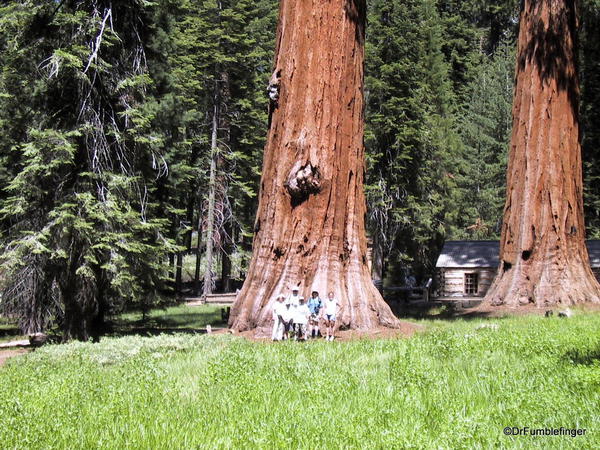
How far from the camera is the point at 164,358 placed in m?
8.34

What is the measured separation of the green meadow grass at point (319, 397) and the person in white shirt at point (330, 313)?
1.72m

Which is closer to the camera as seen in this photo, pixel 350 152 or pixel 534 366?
pixel 534 366

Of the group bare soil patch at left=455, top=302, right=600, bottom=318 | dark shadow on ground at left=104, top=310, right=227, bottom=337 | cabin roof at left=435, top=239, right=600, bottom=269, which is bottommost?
dark shadow on ground at left=104, top=310, right=227, bottom=337

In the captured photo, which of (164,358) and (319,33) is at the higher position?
(319,33)

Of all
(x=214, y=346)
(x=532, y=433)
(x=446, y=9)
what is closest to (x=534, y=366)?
(x=532, y=433)

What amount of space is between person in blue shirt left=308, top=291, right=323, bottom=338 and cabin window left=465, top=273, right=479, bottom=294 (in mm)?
24761

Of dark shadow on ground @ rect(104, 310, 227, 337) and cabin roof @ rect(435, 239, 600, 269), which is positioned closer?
dark shadow on ground @ rect(104, 310, 227, 337)

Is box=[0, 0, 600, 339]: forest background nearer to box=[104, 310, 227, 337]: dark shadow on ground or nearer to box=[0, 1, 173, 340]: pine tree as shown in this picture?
box=[0, 1, 173, 340]: pine tree

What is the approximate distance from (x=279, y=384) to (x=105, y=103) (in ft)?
42.7

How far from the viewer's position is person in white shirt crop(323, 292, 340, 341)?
10148 millimetres

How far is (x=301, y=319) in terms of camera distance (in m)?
10.0

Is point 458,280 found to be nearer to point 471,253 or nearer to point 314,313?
point 471,253

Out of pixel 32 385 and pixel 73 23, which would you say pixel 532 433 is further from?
pixel 73 23

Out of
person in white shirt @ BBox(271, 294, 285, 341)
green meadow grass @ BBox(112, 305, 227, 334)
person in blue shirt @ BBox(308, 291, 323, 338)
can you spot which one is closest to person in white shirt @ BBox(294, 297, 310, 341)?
person in blue shirt @ BBox(308, 291, 323, 338)
